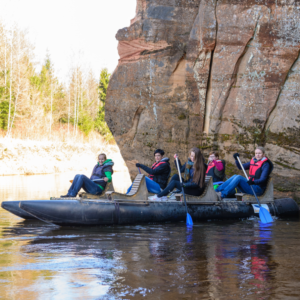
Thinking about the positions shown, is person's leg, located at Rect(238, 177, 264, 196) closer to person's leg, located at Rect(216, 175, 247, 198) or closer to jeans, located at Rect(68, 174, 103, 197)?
person's leg, located at Rect(216, 175, 247, 198)

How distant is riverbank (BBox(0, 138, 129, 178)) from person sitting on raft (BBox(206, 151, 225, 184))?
1490 centimetres

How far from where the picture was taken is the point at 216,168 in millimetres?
9039

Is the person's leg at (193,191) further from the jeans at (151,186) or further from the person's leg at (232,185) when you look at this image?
the person's leg at (232,185)

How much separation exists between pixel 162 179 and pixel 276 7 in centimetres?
513

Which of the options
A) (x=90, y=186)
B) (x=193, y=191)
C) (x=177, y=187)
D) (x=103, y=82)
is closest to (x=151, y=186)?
(x=177, y=187)

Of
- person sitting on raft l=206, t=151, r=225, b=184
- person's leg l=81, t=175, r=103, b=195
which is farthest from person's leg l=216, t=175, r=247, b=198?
person's leg l=81, t=175, r=103, b=195

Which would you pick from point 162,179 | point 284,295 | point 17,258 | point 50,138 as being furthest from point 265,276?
point 50,138

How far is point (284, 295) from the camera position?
3.59 metres

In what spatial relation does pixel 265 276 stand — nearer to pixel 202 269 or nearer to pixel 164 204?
pixel 202 269

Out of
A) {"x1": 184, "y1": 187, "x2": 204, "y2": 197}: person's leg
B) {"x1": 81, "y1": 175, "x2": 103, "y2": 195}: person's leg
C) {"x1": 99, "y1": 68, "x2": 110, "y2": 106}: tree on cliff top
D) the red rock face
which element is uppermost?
{"x1": 99, "y1": 68, "x2": 110, "y2": 106}: tree on cliff top

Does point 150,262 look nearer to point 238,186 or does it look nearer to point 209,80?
point 238,186

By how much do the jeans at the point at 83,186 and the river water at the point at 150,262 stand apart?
0.85 metres

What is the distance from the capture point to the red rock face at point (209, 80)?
1057cm

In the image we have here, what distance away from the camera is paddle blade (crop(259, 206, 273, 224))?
7.98 metres
